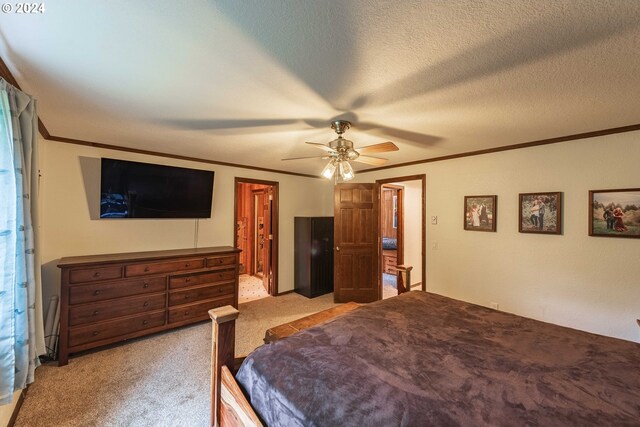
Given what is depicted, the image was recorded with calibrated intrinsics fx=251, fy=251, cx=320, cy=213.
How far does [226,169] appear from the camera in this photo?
4.08m

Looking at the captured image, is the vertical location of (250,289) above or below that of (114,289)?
below

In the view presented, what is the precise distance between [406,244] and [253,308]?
345 centimetres

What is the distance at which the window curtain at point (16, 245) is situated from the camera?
4.58 ft

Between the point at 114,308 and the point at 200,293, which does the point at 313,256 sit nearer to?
the point at 200,293

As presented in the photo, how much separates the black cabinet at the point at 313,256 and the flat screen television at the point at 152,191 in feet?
5.62

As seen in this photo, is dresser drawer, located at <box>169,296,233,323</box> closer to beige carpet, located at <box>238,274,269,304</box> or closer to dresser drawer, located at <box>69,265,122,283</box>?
dresser drawer, located at <box>69,265,122,283</box>

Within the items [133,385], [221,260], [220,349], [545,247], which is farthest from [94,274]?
[545,247]

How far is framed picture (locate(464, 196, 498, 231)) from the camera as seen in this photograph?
3246 millimetres

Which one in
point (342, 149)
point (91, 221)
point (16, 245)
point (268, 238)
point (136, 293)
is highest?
point (342, 149)

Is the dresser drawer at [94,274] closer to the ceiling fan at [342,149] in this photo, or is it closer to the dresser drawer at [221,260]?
the dresser drawer at [221,260]

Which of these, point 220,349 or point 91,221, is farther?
Answer: point 91,221

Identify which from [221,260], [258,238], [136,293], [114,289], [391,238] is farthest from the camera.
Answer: [391,238]

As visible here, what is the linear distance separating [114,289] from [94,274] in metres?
Answer: 0.25

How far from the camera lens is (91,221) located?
3066mm
